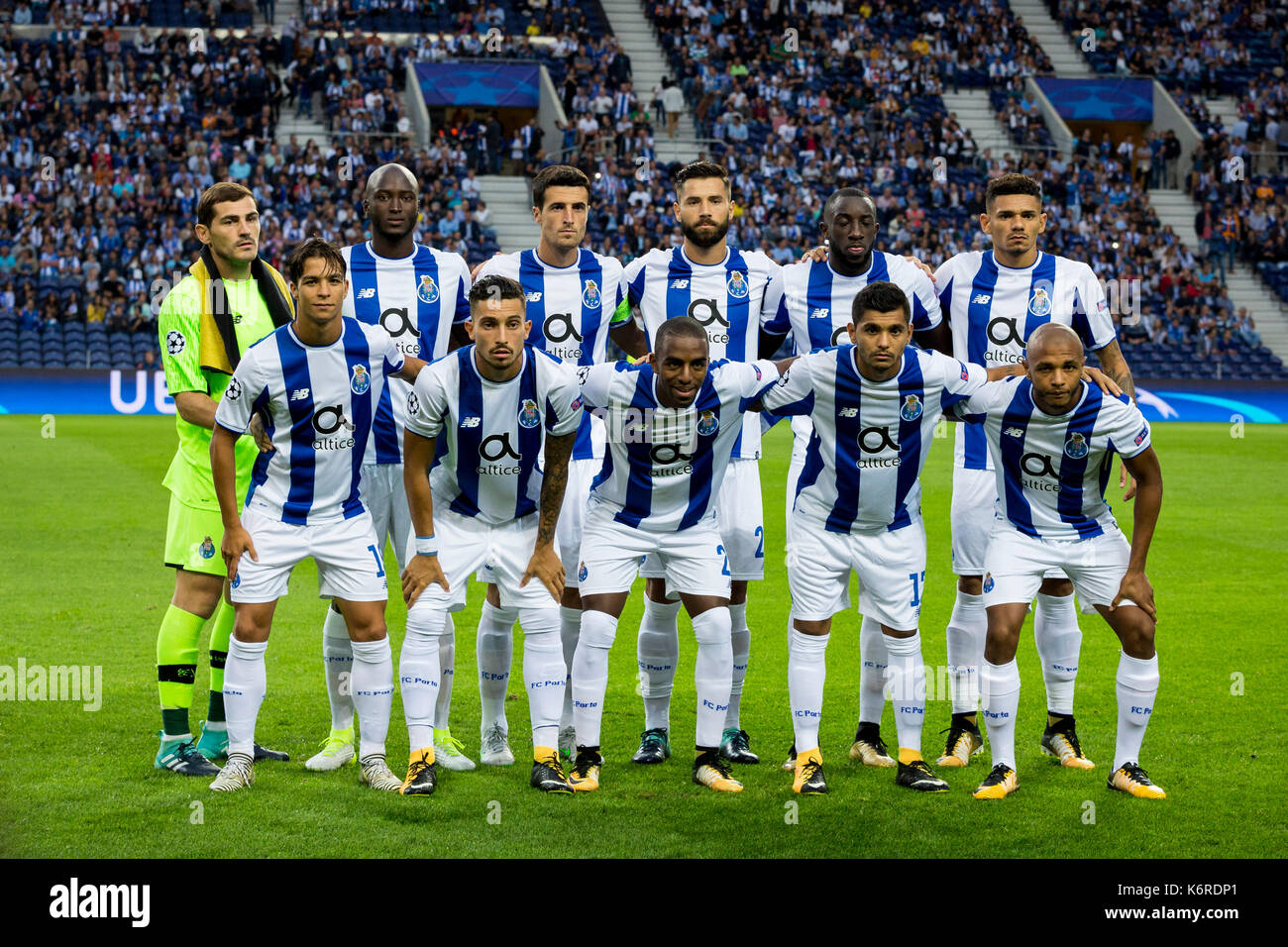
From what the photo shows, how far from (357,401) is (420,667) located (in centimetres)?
107

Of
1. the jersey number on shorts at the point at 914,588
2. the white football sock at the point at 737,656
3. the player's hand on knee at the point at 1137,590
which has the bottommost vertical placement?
the white football sock at the point at 737,656

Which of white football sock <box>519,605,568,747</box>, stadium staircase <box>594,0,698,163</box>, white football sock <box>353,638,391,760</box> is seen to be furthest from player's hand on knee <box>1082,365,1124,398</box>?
stadium staircase <box>594,0,698,163</box>

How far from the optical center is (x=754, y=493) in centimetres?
611

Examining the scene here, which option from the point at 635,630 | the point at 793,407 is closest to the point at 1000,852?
the point at 793,407

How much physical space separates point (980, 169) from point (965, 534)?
29616 millimetres

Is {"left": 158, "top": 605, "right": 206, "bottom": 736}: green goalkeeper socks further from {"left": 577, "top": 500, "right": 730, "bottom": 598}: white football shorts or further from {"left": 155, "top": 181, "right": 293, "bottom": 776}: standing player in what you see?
{"left": 577, "top": 500, "right": 730, "bottom": 598}: white football shorts

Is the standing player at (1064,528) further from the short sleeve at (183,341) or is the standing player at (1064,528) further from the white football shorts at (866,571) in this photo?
the short sleeve at (183,341)

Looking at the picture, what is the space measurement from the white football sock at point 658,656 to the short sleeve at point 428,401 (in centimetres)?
126

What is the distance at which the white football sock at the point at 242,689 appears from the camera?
530 centimetres

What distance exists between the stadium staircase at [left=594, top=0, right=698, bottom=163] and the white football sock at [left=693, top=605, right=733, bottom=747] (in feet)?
94.7

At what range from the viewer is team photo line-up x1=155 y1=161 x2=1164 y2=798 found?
5355 mm

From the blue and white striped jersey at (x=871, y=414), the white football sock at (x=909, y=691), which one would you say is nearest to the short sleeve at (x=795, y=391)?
the blue and white striped jersey at (x=871, y=414)

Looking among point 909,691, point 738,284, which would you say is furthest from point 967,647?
point 738,284

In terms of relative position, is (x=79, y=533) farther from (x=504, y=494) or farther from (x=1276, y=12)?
(x=1276, y=12)
